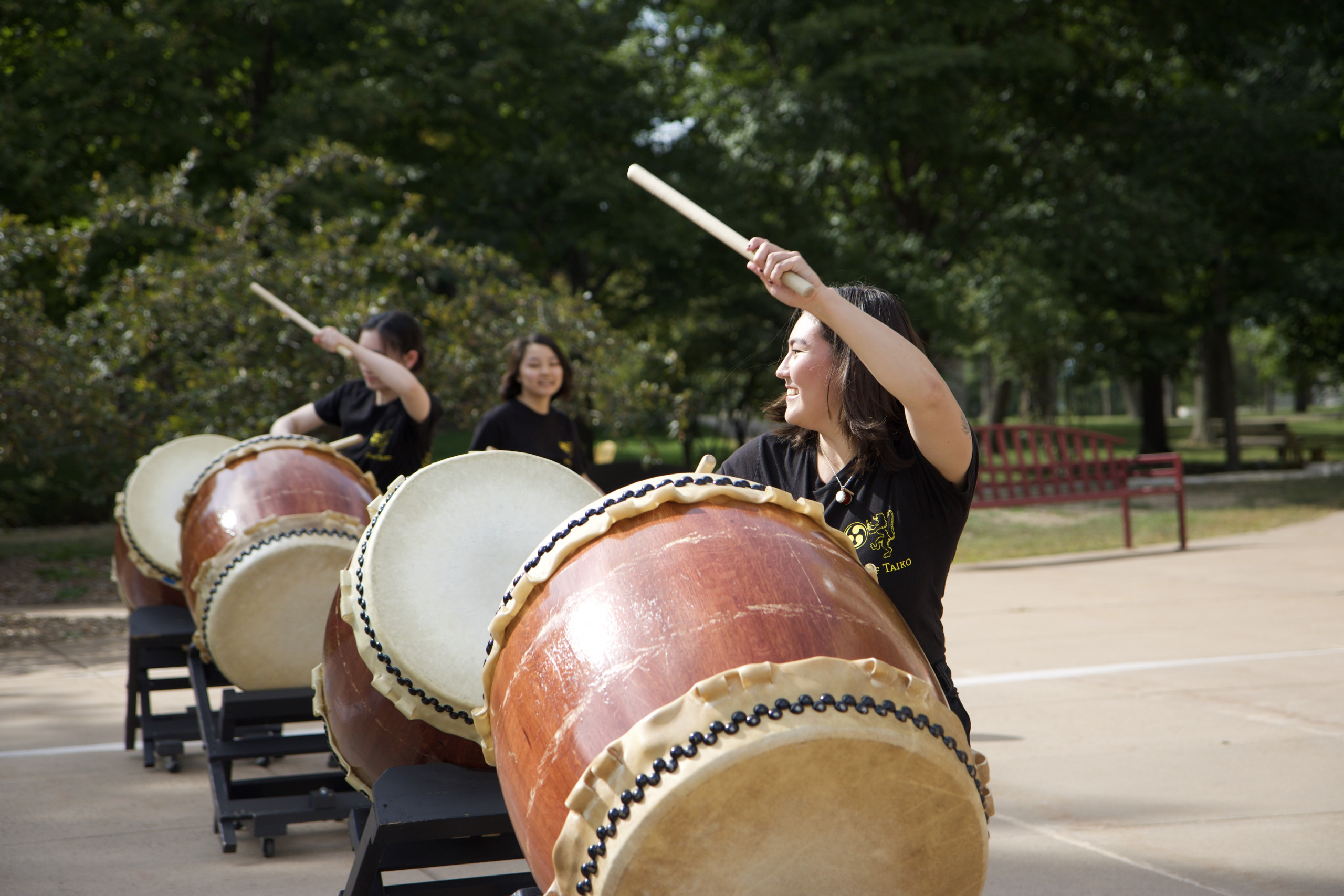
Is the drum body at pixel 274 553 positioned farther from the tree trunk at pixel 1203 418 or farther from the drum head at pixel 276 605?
the tree trunk at pixel 1203 418

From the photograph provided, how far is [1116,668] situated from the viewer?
20.7ft

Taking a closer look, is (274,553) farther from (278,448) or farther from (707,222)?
(707,222)

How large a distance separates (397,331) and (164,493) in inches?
67.8

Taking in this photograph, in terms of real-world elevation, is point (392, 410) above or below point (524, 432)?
above

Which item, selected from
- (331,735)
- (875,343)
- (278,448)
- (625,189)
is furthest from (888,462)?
(625,189)

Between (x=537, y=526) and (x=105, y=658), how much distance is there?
19.3ft

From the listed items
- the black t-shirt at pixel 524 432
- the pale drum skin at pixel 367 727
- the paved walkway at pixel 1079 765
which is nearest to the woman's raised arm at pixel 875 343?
the pale drum skin at pixel 367 727

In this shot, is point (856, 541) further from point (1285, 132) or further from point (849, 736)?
point (1285, 132)

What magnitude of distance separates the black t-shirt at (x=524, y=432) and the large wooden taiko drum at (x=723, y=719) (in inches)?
128

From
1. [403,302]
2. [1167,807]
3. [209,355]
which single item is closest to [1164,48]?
[403,302]

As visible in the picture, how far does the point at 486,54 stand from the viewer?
47.5ft

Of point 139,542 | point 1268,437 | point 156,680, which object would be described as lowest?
point 1268,437

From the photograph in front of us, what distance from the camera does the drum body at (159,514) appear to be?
5.47 m

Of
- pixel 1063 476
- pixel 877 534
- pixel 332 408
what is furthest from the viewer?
pixel 1063 476
